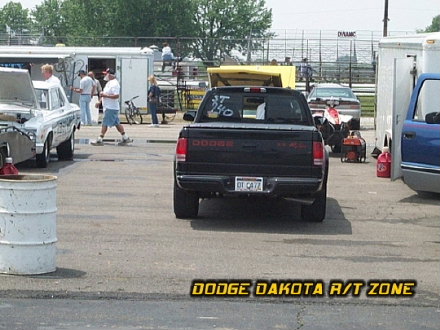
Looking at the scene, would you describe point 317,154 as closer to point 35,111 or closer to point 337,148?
point 35,111

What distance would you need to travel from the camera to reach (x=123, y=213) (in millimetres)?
13445

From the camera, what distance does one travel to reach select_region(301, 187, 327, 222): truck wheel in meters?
12.7

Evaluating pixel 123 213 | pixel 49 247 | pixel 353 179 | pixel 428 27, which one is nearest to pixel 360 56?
pixel 353 179

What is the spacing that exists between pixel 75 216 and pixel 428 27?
12323 centimetres

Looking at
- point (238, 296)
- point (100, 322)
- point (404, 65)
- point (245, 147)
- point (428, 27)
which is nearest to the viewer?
point (100, 322)

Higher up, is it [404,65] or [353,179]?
[404,65]

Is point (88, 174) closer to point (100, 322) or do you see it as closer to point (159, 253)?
point (159, 253)

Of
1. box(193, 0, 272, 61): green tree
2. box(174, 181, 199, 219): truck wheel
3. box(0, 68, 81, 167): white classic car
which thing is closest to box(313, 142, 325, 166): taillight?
box(174, 181, 199, 219): truck wheel

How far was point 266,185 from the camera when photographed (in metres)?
12.1

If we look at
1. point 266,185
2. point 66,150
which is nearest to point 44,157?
point 66,150

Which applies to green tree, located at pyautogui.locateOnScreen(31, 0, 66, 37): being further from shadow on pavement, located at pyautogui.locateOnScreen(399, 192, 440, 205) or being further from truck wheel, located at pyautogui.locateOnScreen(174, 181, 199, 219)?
truck wheel, located at pyautogui.locateOnScreen(174, 181, 199, 219)

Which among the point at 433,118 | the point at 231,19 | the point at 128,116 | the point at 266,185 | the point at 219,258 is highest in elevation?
the point at 231,19

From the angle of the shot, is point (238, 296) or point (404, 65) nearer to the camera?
point (238, 296)

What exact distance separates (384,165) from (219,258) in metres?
8.23
